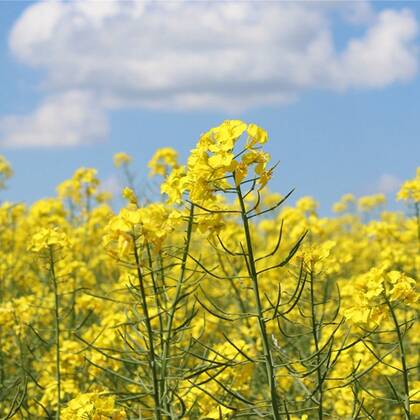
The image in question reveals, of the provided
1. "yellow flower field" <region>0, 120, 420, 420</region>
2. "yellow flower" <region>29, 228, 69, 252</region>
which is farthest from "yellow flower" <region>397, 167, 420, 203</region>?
"yellow flower" <region>29, 228, 69, 252</region>

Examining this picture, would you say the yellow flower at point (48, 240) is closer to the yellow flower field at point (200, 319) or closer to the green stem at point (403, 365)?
the yellow flower field at point (200, 319)

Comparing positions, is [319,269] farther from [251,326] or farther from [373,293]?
[251,326]

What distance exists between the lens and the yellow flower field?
2.36 m

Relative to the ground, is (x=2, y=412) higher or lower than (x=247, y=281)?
lower

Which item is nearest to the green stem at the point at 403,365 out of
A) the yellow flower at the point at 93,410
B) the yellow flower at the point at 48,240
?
the yellow flower at the point at 93,410

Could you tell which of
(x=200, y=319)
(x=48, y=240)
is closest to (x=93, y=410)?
(x=48, y=240)

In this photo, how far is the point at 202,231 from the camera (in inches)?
98.3

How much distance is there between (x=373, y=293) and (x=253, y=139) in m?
0.84

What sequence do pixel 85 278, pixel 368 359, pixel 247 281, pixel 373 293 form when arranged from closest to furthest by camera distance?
1. pixel 373 293
2. pixel 368 359
3. pixel 247 281
4. pixel 85 278

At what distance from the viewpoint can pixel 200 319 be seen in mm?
5152

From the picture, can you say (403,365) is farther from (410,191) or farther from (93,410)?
(410,191)

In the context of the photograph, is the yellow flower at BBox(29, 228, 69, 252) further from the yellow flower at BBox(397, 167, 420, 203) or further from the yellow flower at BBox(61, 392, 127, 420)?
the yellow flower at BBox(397, 167, 420, 203)

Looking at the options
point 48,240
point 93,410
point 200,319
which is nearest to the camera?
point 93,410

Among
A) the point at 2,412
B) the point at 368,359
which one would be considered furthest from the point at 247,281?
the point at 2,412
